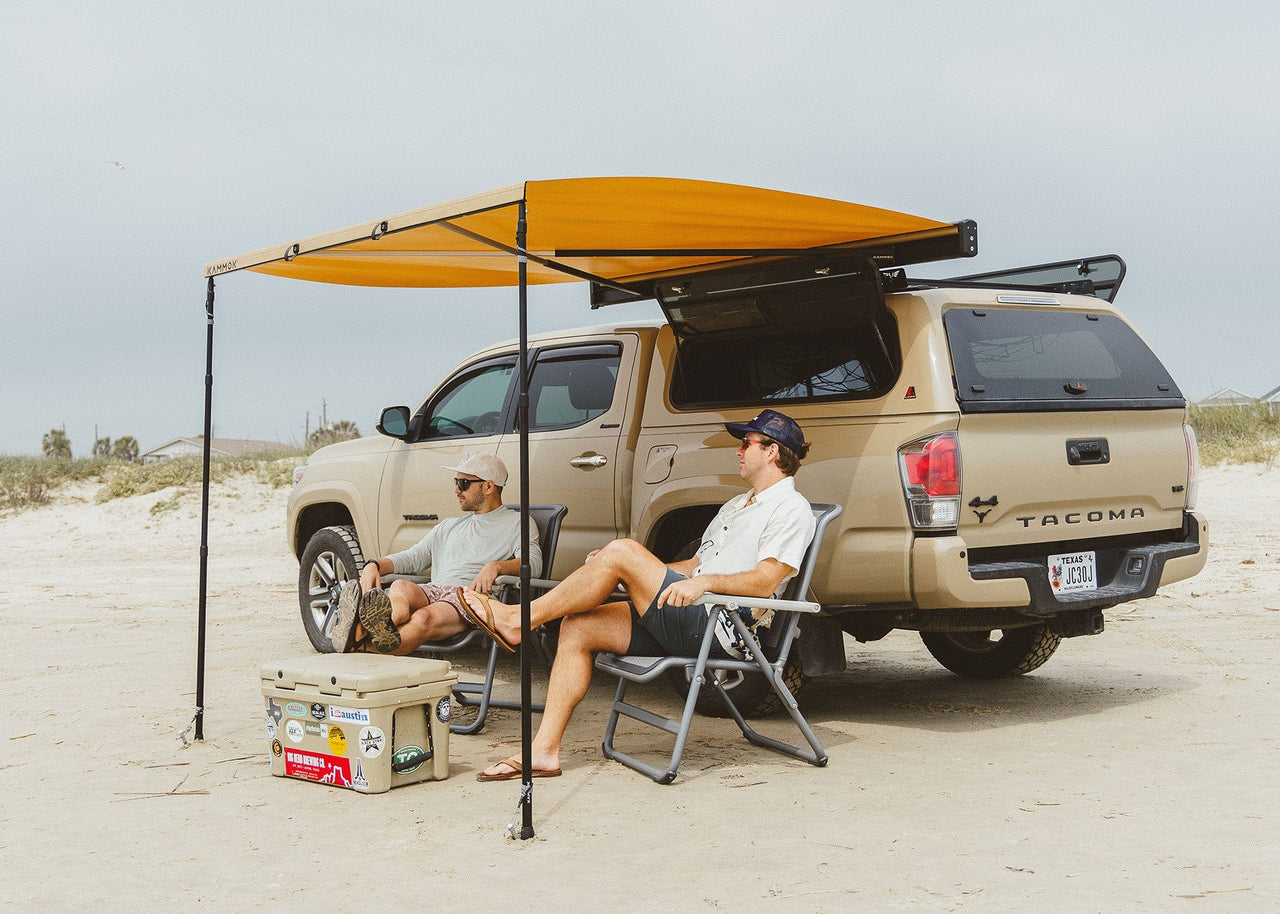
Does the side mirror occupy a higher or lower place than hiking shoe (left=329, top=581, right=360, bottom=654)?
higher

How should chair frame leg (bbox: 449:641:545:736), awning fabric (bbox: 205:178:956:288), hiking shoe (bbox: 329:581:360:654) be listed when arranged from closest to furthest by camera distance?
awning fabric (bbox: 205:178:956:288) < hiking shoe (bbox: 329:581:360:654) < chair frame leg (bbox: 449:641:545:736)

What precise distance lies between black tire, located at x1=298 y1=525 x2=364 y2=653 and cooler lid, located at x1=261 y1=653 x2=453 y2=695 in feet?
9.15

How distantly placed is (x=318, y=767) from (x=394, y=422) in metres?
3.08

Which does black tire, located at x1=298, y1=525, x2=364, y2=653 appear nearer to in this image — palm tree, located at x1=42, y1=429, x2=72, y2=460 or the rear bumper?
the rear bumper

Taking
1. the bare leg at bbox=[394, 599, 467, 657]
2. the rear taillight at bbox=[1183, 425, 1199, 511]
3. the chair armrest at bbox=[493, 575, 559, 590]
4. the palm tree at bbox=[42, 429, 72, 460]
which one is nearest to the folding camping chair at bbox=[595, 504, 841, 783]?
the chair armrest at bbox=[493, 575, 559, 590]

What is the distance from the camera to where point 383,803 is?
4.42 m

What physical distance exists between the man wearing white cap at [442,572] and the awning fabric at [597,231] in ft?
3.61

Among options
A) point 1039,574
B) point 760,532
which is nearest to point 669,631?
point 760,532

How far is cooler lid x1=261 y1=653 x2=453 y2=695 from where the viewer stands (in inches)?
176

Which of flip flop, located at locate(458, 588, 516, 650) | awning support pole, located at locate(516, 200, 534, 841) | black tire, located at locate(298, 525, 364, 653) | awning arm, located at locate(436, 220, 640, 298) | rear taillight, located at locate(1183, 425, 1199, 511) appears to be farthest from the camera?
black tire, located at locate(298, 525, 364, 653)

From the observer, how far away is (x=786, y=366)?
5625 mm

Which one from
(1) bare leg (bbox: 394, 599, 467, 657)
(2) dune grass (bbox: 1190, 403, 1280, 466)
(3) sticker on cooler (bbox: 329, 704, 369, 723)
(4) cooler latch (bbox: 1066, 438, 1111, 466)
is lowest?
(3) sticker on cooler (bbox: 329, 704, 369, 723)

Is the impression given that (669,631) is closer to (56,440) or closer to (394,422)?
→ (394,422)

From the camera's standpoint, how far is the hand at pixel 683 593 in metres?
4.48
